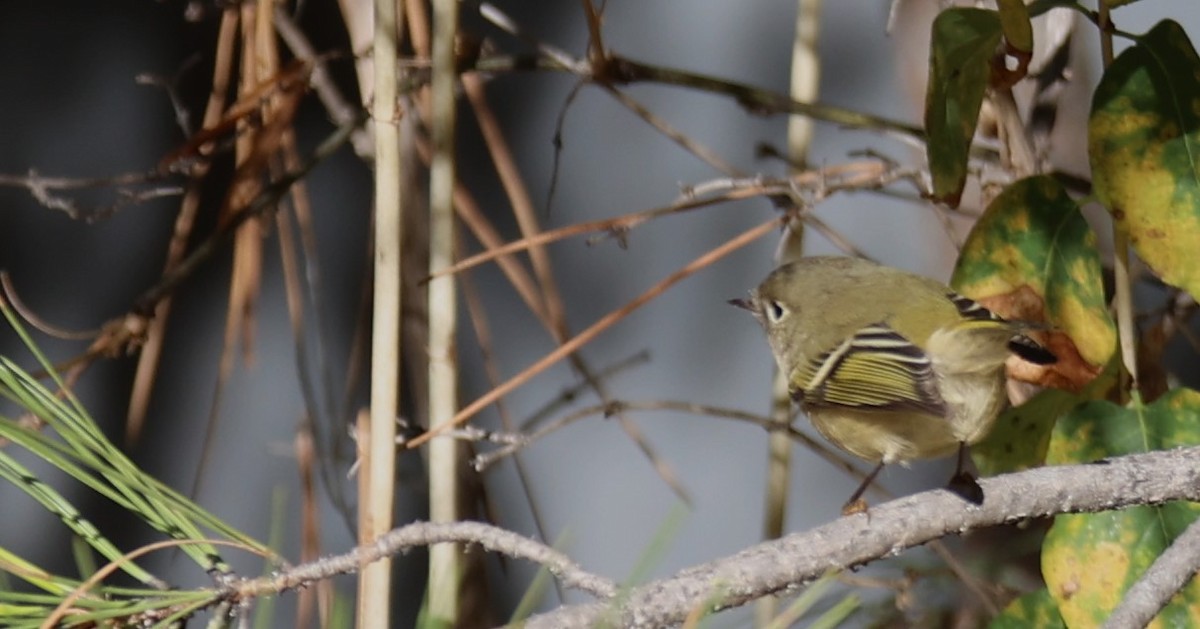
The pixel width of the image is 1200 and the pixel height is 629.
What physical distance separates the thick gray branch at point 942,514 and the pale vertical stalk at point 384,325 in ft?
0.68

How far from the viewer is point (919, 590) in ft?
4.13

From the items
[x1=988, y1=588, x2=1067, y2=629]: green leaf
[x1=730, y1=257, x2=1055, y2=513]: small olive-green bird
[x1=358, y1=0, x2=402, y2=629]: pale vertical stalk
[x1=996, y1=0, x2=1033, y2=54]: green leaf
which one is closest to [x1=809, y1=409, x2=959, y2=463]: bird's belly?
[x1=730, y1=257, x2=1055, y2=513]: small olive-green bird

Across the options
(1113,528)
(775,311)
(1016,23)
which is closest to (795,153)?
(775,311)

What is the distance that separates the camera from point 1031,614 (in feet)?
2.78

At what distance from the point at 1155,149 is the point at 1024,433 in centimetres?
21

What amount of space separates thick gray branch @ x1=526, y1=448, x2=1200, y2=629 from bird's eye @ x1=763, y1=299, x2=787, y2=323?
0.42m

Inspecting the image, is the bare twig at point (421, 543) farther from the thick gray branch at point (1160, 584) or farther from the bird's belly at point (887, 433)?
the bird's belly at point (887, 433)

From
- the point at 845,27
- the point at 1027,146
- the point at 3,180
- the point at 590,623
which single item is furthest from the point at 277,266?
the point at 590,623

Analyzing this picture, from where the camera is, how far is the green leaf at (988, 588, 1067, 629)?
2.77 feet

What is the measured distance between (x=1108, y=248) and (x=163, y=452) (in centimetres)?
109

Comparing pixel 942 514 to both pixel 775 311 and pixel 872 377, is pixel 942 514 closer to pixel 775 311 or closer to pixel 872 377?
pixel 872 377

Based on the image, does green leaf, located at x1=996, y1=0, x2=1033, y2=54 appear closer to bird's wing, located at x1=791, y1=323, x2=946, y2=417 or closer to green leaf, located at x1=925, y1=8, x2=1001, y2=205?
green leaf, located at x1=925, y1=8, x2=1001, y2=205

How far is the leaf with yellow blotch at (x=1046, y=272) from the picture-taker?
0.85 metres

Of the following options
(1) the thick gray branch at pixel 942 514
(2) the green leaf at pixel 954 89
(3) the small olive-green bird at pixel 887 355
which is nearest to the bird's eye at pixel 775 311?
(3) the small olive-green bird at pixel 887 355
